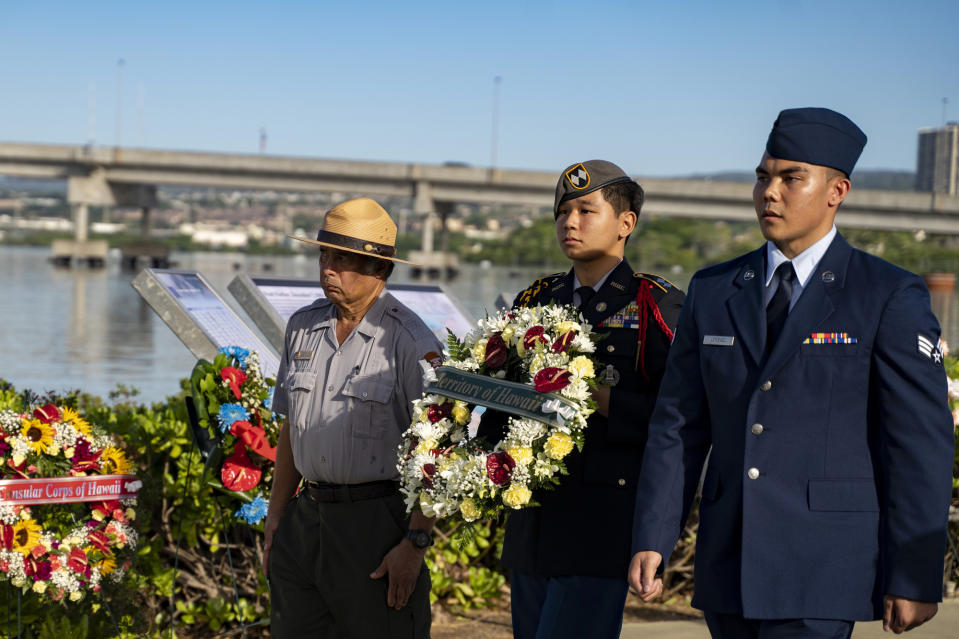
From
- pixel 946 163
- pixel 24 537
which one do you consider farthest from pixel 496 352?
pixel 946 163

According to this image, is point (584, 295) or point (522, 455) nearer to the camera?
point (522, 455)

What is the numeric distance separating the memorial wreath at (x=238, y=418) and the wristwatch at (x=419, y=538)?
1358mm

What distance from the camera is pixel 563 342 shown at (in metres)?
3.47

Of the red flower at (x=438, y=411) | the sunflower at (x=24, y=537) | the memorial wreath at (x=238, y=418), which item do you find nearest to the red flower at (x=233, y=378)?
the memorial wreath at (x=238, y=418)

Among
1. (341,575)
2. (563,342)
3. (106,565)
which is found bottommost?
(106,565)

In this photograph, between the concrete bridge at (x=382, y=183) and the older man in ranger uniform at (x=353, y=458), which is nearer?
the older man in ranger uniform at (x=353, y=458)

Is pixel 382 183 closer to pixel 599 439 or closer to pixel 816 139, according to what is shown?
pixel 599 439

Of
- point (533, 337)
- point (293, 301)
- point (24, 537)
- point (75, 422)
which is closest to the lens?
point (533, 337)

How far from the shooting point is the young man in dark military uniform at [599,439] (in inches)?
139

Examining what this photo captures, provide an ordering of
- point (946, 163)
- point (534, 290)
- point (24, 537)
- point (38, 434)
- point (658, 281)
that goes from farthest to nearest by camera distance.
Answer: point (946, 163) < point (38, 434) < point (24, 537) < point (534, 290) < point (658, 281)

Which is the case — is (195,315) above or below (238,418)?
above

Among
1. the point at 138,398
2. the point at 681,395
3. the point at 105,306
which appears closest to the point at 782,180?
the point at 681,395

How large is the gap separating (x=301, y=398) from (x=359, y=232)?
62 centimetres

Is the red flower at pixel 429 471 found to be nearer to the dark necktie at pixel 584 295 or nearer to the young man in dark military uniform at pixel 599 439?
the young man in dark military uniform at pixel 599 439
